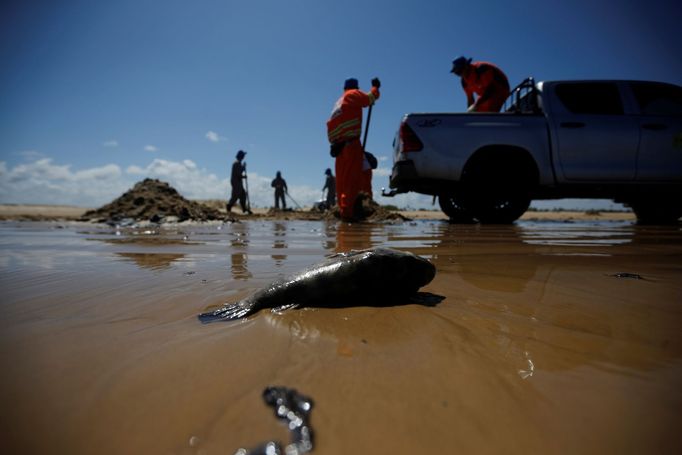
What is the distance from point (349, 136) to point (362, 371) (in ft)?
19.7

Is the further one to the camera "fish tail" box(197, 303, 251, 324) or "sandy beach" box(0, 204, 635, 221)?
"sandy beach" box(0, 204, 635, 221)

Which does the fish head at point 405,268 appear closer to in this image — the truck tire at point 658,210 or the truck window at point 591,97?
the truck window at point 591,97

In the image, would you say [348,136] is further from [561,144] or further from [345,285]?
[345,285]

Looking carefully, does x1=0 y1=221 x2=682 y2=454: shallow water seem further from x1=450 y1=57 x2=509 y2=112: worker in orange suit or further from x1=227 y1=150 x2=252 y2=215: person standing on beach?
x1=227 y1=150 x2=252 y2=215: person standing on beach

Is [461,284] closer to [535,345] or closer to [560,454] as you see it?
[535,345]

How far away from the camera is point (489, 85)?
6258 mm

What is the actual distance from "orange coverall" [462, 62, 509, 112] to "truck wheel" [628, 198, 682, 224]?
3211 mm

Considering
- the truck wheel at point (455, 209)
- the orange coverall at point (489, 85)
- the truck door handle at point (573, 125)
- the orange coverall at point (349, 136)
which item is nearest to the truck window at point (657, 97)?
the truck door handle at point (573, 125)

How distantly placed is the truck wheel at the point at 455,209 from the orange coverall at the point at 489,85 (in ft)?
5.62

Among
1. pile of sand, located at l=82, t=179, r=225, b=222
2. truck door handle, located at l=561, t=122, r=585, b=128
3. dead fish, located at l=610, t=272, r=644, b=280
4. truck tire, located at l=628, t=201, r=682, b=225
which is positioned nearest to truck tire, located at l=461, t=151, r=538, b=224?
truck door handle, located at l=561, t=122, r=585, b=128

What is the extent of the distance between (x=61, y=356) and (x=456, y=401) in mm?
808

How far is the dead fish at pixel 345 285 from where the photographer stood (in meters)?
1.17

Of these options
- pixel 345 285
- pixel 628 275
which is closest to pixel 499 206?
pixel 628 275

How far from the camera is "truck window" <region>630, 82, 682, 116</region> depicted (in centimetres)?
510
